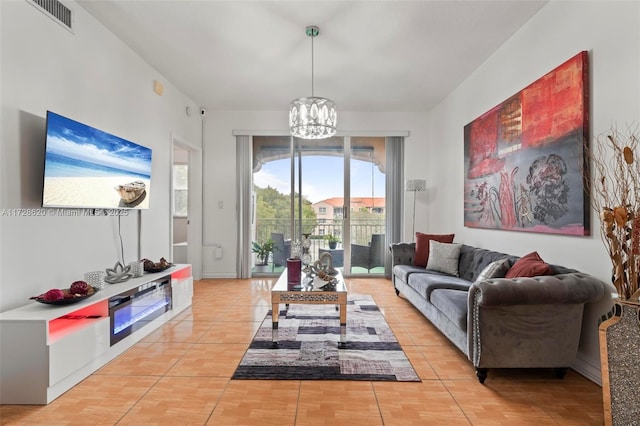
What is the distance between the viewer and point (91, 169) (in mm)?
2789

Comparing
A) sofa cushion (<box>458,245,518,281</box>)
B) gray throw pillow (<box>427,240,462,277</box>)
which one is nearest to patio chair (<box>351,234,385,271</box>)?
gray throw pillow (<box>427,240,462,277</box>)

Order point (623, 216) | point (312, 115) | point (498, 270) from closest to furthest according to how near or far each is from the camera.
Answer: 1. point (623, 216)
2. point (498, 270)
3. point (312, 115)

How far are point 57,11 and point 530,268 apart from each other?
411 cm

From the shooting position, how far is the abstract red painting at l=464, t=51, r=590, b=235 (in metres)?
2.41

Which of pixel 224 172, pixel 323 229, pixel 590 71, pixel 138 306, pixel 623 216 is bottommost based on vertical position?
pixel 138 306

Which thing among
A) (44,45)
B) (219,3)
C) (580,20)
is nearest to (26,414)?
(44,45)

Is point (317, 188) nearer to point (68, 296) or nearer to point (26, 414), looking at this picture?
point (68, 296)

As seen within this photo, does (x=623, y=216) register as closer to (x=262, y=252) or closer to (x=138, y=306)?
(x=138, y=306)

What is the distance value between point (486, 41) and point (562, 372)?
3100mm

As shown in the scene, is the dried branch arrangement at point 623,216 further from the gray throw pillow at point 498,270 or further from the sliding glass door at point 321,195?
the sliding glass door at point 321,195

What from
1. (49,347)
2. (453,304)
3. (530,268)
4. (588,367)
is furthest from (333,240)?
(49,347)

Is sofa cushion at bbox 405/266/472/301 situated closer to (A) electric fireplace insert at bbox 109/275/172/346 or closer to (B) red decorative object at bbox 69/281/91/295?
(A) electric fireplace insert at bbox 109/275/172/346

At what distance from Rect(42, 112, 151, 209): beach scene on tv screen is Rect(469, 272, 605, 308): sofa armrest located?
3.09 meters

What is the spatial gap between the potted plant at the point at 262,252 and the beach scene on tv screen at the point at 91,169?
243 cm
